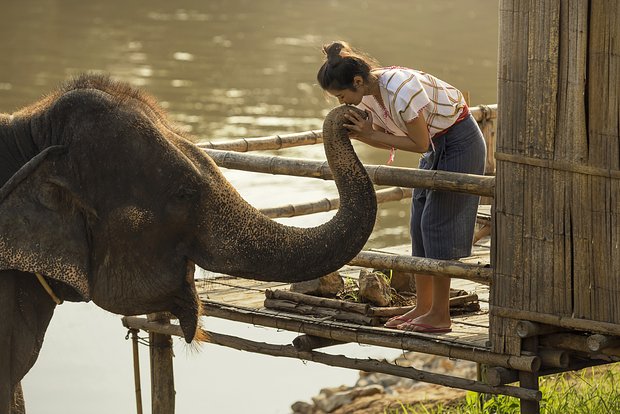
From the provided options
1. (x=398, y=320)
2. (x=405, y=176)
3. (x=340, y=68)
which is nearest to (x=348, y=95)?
(x=340, y=68)

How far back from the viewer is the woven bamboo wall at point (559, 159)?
4.04 m

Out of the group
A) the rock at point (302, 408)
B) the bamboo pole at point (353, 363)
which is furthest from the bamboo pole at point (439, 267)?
the rock at point (302, 408)

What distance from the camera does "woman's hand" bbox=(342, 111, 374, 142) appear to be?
3749 mm

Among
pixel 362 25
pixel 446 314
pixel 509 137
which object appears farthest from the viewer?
pixel 362 25

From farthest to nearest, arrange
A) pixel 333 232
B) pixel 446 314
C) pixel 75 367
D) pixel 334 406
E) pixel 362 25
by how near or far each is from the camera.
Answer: pixel 362 25 < pixel 75 367 < pixel 334 406 < pixel 446 314 < pixel 333 232

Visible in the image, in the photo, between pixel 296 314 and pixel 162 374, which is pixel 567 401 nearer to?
pixel 296 314

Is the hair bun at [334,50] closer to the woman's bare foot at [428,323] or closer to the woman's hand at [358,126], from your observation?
the woman's hand at [358,126]

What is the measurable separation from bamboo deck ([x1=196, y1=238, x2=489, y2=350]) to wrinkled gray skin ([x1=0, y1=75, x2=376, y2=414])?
48.1 inches

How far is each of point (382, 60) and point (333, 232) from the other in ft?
39.0

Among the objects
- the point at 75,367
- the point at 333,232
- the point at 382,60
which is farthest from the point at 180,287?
the point at 382,60

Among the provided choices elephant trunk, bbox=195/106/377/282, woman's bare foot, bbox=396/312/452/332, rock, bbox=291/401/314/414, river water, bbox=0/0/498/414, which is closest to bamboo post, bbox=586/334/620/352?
woman's bare foot, bbox=396/312/452/332

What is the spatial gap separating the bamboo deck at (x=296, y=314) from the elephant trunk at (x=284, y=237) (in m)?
1.23

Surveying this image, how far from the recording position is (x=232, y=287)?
5273 mm

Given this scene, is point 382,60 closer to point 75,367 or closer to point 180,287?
point 75,367
